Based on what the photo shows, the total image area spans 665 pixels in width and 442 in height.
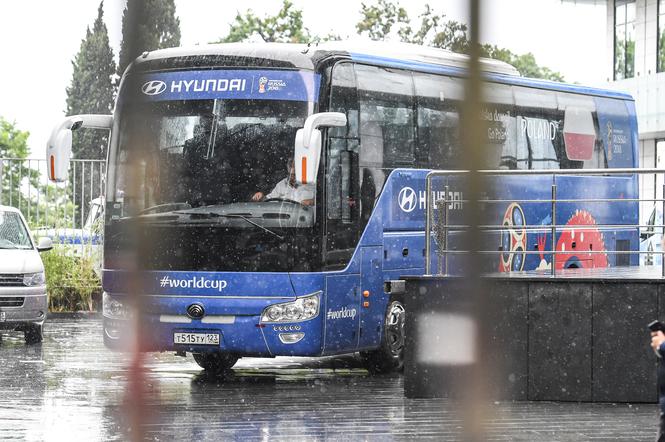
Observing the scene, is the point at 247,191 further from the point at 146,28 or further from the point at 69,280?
the point at 146,28

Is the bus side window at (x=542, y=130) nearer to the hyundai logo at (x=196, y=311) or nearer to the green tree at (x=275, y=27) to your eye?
the hyundai logo at (x=196, y=311)

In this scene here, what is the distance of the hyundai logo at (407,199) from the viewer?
13.1m

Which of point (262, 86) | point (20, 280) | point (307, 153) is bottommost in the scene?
point (20, 280)

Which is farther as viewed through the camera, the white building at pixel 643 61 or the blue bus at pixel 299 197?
the white building at pixel 643 61

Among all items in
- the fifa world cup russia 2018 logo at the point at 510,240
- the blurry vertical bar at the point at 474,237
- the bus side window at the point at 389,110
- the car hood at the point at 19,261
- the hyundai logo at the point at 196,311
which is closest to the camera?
the blurry vertical bar at the point at 474,237

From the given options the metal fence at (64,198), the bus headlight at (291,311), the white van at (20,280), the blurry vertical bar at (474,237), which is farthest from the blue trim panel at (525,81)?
the metal fence at (64,198)

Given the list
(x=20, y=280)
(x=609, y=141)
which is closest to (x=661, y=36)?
(x=609, y=141)

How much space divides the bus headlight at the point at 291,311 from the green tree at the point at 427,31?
2.47m

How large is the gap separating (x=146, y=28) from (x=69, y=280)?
19.5m

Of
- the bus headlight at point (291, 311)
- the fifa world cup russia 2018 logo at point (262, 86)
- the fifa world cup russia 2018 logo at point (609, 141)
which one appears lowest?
the bus headlight at point (291, 311)

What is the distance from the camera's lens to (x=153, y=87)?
1833mm

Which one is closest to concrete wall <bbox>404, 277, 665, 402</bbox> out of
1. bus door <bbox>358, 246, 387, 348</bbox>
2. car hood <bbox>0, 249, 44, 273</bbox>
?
bus door <bbox>358, 246, 387, 348</bbox>

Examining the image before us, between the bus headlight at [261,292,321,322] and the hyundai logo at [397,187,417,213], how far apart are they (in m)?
1.74

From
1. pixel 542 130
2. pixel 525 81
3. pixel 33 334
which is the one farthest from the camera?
pixel 33 334
